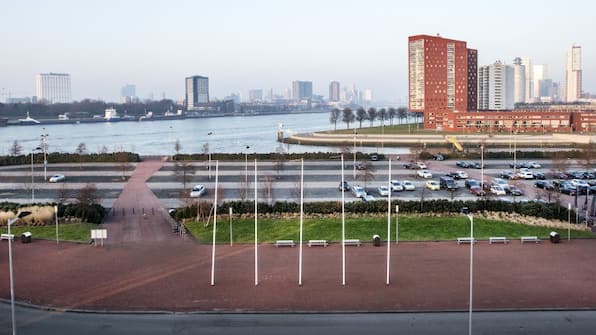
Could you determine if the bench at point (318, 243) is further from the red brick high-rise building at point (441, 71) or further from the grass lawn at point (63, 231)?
the red brick high-rise building at point (441, 71)

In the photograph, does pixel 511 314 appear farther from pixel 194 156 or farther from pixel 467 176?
pixel 194 156

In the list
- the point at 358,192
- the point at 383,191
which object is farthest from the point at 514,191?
the point at 358,192

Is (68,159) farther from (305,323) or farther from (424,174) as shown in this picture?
(305,323)

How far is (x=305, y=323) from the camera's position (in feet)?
38.0

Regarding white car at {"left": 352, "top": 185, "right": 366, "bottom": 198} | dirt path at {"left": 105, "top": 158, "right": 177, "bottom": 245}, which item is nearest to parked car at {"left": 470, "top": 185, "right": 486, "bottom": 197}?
white car at {"left": 352, "top": 185, "right": 366, "bottom": 198}

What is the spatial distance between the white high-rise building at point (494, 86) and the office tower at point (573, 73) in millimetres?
92623

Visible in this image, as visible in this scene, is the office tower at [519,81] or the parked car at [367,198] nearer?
the parked car at [367,198]

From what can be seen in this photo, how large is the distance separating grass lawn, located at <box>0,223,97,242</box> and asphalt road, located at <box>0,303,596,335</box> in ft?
21.8

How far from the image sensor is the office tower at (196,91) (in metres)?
186

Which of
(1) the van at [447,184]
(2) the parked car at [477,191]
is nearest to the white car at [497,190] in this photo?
(2) the parked car at [477,191]

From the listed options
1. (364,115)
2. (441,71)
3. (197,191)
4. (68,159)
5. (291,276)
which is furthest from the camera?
(364,115)

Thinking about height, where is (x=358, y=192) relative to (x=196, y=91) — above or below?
below

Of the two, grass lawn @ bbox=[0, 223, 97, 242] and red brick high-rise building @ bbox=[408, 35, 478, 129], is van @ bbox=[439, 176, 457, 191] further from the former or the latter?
red brick high-rise building @ bbox=[408, 35, 478, 129]

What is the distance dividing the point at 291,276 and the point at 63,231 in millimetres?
8804
